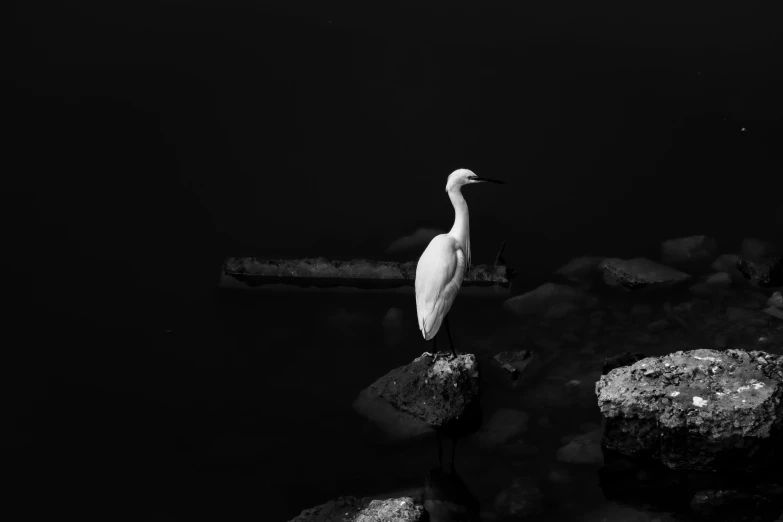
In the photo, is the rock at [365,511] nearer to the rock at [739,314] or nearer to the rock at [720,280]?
the rock at [739,314]

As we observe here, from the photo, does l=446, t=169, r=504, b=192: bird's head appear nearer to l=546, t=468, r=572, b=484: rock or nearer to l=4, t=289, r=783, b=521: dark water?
l=4, t=289, r=783, b=521: dark water

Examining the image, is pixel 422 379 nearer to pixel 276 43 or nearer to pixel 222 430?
pixel 222 430

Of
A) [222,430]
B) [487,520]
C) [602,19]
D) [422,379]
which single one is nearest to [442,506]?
[487,520]

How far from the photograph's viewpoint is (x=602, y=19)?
8891 mm

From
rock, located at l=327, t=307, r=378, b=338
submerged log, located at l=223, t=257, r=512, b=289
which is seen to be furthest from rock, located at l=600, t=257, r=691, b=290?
rock, located at l=327, t=307, r=378, b=338

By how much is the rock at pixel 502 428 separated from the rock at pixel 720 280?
1850mm

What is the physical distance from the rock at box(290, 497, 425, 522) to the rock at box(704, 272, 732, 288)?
9.63 feet

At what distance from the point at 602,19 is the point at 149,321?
5281 mm

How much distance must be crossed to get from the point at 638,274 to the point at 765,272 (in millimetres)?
830

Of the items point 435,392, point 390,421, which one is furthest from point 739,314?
point 390,421

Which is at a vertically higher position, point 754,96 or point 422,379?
point 754,96

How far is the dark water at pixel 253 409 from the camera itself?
483 centimetres

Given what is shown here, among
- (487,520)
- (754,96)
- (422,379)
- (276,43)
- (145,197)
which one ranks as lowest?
(487,520)

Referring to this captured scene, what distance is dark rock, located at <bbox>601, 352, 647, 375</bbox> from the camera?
17.3 ft
